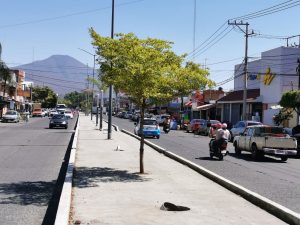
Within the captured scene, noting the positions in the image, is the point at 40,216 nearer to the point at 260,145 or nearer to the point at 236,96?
the point at 260,145

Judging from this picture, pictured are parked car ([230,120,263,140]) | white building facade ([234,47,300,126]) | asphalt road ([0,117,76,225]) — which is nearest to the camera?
asphalt road ([0,117,76,225])

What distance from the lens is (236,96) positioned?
199 ft

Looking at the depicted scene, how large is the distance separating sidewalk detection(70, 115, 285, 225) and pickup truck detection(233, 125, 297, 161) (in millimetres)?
6554

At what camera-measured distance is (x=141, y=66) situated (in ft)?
45.0

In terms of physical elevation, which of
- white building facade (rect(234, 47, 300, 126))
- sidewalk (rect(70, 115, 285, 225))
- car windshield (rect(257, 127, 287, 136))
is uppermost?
white building facade (rect(234, 47, 300, 126))

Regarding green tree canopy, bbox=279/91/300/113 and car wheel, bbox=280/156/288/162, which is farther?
green tree canopy, bbox=279/91/300/113

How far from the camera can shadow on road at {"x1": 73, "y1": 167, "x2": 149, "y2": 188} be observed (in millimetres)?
13328

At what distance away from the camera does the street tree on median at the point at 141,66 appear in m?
13.8

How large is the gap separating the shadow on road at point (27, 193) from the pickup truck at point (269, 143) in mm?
11491

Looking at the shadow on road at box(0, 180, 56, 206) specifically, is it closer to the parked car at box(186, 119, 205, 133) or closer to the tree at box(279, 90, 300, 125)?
the tree at box(279, 90, 300, 125)

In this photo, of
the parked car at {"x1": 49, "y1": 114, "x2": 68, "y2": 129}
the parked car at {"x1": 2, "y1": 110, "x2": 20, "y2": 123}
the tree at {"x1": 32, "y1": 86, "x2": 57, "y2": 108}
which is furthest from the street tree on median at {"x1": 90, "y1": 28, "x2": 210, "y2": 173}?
the tree at {"x1": 32, "y1": 86, "x2": 57, "y2": 108}

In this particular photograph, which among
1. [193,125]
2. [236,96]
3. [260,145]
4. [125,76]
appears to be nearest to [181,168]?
[125,76]

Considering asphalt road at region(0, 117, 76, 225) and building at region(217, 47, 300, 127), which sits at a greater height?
building at region(217, 47, 300, 127)

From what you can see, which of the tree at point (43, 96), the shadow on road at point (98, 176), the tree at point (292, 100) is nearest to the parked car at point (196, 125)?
the tree at point (292, 100)
